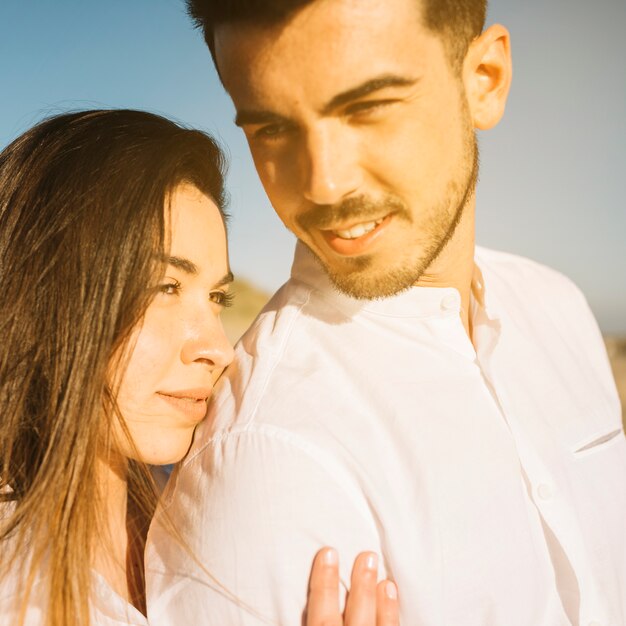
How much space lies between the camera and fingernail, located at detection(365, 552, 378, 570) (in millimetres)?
1298

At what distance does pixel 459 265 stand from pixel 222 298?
0.71 metres

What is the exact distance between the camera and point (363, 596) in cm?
127

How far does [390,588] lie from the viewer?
132 cm

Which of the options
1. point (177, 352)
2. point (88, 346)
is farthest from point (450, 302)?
point (88, 346)

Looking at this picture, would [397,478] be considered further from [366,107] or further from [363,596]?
[366,107]

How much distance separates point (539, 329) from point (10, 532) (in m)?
1.63

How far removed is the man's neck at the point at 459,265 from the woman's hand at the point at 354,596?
0.76 metres

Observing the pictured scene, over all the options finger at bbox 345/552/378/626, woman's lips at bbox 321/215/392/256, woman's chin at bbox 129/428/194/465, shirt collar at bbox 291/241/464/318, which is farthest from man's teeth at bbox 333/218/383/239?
finger at bbox 345/552/378/626

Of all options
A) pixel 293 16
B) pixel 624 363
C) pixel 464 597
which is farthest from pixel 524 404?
pixel 624 363

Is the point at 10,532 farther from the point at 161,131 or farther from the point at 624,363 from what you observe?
the point at 624,363

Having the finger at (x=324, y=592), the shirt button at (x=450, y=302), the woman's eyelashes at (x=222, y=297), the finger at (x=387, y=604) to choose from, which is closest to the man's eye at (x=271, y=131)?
the woman's eyelashes at (x=222, y=297)

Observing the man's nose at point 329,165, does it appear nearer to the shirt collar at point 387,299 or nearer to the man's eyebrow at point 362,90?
the man's eyebrow at point 362,90

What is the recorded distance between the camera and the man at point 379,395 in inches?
50.7

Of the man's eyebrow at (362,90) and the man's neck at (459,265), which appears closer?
the man's eyebrow at (362,90)
